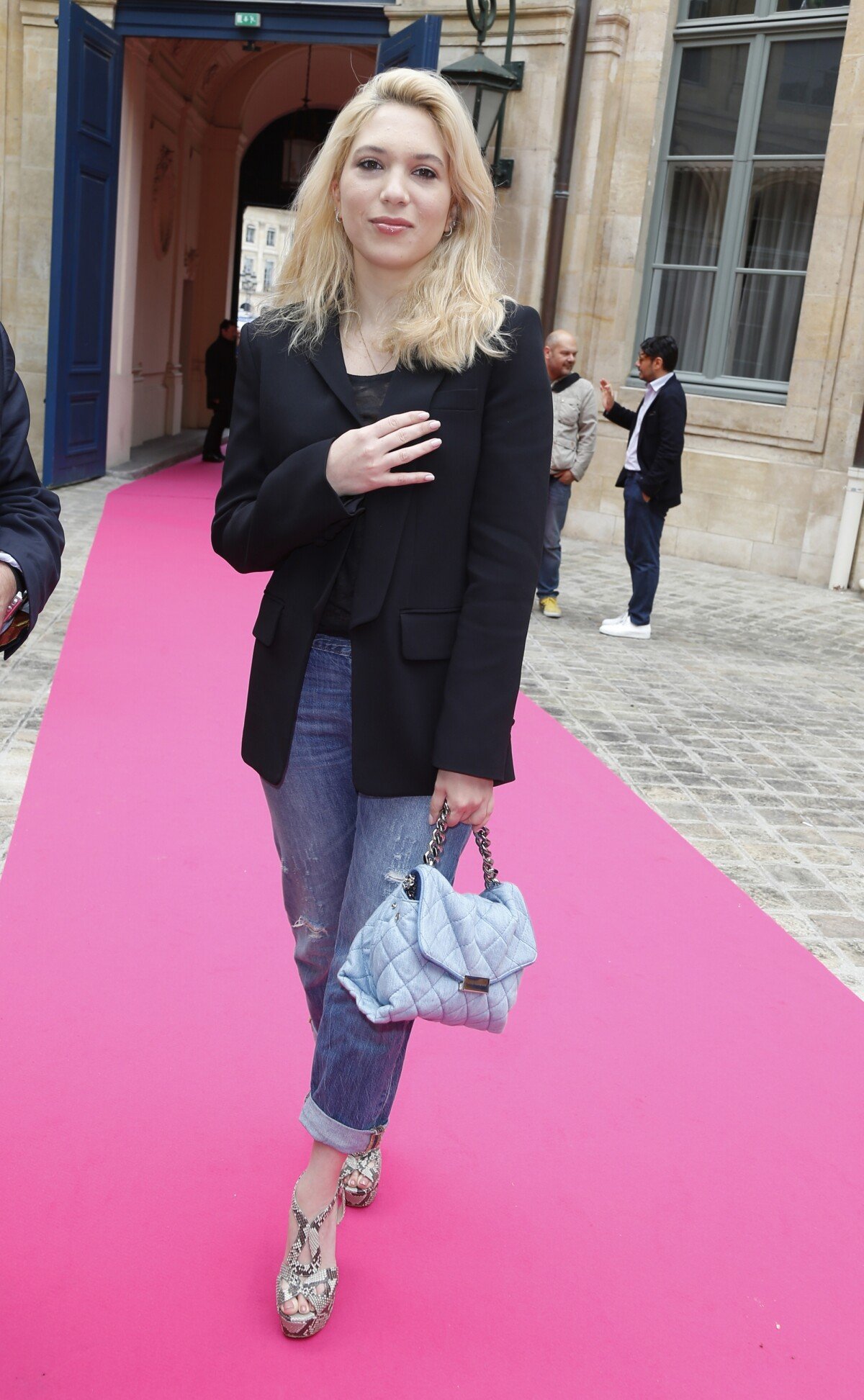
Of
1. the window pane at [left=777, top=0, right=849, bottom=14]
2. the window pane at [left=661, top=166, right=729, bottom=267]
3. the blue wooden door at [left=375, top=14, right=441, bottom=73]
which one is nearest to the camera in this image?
the blue wooden door at [left=375, top=14, right=441, bottom=73]

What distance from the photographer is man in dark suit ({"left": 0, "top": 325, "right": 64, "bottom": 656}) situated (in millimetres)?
1929

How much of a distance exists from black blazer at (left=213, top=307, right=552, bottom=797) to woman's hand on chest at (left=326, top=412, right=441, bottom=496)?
1.3 inches

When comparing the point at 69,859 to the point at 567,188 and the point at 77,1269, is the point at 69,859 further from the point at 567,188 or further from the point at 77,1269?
the point at 567,188

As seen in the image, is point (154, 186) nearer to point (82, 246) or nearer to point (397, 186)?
point (82, 246)

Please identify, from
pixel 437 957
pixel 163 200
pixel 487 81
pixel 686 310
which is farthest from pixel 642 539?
pixel 163 200

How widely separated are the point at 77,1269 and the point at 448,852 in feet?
3.08

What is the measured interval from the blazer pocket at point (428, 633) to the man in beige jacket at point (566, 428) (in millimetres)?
6177

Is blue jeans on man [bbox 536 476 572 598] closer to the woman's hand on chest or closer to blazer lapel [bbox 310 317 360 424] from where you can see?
blazer lapel [bbox 310 317 360 424]

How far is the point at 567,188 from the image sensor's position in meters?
12.1

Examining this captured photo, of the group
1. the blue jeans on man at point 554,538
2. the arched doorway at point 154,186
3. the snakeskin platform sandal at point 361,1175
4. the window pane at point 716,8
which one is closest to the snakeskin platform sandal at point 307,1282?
the snakeskin platform sandal at point 361,1175

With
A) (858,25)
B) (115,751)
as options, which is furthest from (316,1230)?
(858,25)

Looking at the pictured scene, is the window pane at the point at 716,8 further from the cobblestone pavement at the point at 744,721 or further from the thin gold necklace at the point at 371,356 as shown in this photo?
the thin gold necklace at the point at 371,356

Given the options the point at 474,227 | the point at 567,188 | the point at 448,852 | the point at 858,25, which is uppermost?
the point at 858,25

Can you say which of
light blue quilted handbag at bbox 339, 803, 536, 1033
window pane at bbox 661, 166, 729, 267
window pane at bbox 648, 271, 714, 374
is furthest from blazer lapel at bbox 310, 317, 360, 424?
window pane at bbox 661, 166, 729, 267
